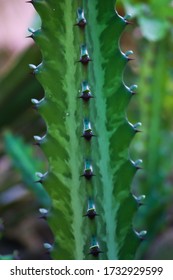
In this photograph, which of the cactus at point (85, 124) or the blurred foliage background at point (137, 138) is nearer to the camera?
the cactus at point (85, 124)

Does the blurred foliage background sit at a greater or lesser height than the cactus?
greater

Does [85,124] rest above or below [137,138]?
below

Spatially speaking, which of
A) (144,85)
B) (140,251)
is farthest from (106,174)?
(144,85)

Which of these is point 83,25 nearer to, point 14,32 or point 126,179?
point 126,179

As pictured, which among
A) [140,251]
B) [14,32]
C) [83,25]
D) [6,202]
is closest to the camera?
[83,25]
